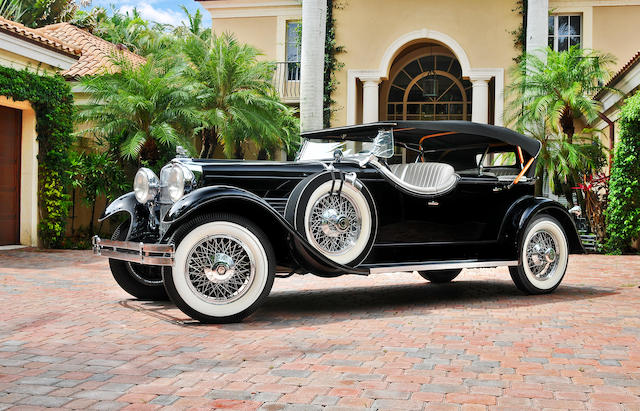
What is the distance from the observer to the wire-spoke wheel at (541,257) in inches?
271

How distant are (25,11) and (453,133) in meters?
→ 30.3

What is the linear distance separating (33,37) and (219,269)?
31.0 feet

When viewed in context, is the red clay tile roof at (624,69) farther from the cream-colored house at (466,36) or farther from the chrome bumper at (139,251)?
the chrome bumper at (139,251)

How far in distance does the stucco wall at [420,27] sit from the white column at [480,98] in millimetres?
417

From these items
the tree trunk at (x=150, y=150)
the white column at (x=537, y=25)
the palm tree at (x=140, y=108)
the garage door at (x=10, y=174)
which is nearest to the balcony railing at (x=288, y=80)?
the palm tree at (x=140, y=108)

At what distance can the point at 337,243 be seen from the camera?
226 inches

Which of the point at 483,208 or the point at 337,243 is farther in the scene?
the point at 483,208

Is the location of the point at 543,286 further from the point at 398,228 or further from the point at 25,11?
the point at 25,11

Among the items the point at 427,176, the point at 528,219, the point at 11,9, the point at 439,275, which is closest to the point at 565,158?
the point at 439,275

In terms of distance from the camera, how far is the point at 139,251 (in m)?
5.07

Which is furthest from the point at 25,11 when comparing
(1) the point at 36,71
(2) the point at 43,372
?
(2) the point at 43,372

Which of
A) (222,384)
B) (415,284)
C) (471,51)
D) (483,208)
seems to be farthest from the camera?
(471,51)

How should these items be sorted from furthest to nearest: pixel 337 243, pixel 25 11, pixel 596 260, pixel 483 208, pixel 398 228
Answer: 1. pixel 25 11
2. pixel 596 260
3. pixel 483 208
4. pixel 398 228
5. pixel 337 243

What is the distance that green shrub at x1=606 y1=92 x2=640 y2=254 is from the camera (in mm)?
12109
